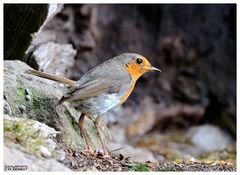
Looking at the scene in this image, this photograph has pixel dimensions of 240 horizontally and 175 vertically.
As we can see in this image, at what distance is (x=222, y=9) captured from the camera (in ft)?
34.3

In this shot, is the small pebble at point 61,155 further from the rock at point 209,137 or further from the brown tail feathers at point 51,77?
the rock at point 209,137

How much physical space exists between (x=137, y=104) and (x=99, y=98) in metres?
4.85

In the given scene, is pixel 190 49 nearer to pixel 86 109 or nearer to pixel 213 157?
pixel 213 157

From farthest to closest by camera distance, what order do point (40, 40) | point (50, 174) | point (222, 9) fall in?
point (222, 9)
point (40, 40)
point (50, 174)

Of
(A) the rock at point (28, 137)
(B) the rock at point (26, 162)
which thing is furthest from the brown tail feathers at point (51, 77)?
(B) the rock at point (26, 162)

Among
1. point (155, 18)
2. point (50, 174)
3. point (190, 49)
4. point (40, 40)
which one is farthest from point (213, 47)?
point (50, 174)

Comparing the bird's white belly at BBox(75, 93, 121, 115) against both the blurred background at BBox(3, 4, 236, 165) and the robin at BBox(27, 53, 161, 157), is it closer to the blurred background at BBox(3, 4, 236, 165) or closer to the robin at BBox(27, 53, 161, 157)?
the robin at BBox(27, 53, 161, 157)

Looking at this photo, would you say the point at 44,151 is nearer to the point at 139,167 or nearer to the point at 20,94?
the point at 139,167

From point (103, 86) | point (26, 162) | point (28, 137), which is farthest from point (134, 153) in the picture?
point (26, 162)

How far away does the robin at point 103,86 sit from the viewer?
16.3 ft

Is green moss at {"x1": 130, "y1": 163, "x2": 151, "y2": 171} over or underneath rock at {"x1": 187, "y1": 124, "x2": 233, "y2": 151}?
over

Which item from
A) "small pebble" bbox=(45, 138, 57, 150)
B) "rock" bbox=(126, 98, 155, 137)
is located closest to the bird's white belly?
"small pebble" bbox=(45, 138, 57, 150)

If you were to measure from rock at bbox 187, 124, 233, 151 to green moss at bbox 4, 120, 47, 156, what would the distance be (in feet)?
18.9

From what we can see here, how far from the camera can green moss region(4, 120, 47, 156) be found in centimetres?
393
